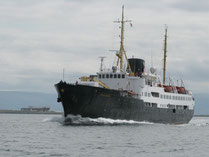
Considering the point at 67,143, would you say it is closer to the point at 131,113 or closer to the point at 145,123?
the point at 131,113

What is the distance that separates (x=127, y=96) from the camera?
187 ft

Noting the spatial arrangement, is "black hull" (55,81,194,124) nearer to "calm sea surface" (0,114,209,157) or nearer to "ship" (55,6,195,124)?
"ship" (55,6,195,124)

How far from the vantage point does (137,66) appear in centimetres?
6675

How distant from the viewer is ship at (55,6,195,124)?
173ft

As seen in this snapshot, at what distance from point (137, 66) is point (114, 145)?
3276 cm

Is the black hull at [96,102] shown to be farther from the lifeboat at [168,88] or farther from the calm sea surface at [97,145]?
the lifeboat at [168,88]

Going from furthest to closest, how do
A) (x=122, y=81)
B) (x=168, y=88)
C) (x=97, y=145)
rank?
1. (x=168, y=88)
2. (x=122, y=81)
3. (x=97, y=145)

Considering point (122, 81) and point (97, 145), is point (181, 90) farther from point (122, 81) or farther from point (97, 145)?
point (97, 145)

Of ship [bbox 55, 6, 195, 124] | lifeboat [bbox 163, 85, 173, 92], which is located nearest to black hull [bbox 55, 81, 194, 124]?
ship [bbox 55, 6, 195, 124]

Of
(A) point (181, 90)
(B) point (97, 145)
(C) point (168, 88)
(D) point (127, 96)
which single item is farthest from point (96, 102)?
(A) point (181, 90)

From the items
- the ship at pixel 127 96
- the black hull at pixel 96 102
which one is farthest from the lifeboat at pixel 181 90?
the black hull at pixel 96 102

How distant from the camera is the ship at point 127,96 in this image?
2076 inches

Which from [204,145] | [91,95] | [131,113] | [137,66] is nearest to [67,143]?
[204,145]

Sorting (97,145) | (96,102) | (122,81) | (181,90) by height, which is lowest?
(97,145)
